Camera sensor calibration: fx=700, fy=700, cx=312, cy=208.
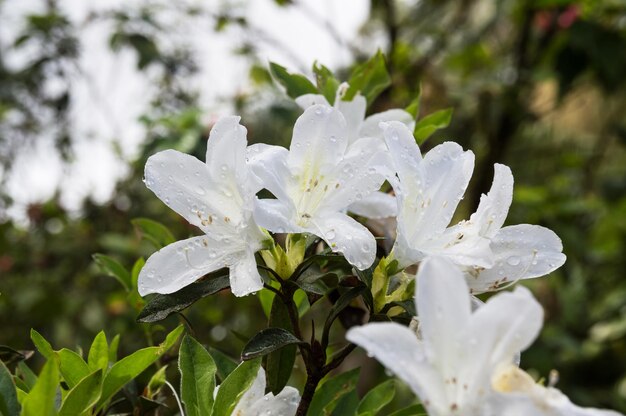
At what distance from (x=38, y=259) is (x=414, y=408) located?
2.39m

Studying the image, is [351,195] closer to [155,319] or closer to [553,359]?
[155,319]

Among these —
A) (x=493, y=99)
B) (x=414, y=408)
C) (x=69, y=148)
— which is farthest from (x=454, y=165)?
(x=69, y=148)

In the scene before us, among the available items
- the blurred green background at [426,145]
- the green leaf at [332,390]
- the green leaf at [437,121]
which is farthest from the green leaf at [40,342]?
the blurred green background at [426,145]

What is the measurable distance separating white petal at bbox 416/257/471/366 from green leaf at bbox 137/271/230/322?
8.3 inches

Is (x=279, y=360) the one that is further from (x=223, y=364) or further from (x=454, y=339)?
(x=454, y=339)

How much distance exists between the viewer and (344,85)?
2.61 feet

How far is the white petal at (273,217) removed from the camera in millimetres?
529

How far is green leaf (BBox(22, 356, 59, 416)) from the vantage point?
0.44 m

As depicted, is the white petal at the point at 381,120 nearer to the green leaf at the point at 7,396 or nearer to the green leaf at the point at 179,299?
the green leaf at the point at 179,299

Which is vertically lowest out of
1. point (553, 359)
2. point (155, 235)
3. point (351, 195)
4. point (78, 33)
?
Result: point (553, 359)

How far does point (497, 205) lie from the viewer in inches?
22.1

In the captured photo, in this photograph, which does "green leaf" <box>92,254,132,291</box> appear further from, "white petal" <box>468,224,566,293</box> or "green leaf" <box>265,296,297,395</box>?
"white petal" <box>468,224,566,293</box>

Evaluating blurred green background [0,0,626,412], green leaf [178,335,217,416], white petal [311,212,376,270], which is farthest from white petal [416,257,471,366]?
blurred green background [0,0,626,412]

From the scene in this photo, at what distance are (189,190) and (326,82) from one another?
1.08 ft
